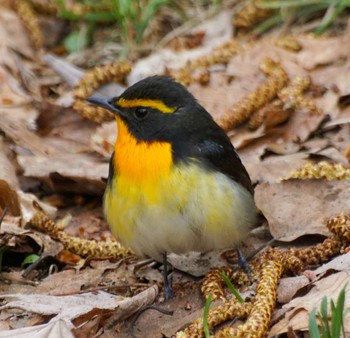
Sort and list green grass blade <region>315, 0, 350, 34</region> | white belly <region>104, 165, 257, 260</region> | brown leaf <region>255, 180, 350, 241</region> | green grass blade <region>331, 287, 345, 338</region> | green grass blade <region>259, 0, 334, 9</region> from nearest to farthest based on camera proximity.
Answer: green grass blade <region>331, 287, 345, 338</region>
white belly <region>104, 165, 257, 260</region>
brown leaf <region>255, 180, 350, 241</region>
green grass blade <region>315, 0, 350, 34</region>
green grass blade <region>259, 0, 334, 9</region>

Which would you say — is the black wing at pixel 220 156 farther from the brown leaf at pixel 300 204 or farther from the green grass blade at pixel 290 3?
the green grass blade at pixel 290 3

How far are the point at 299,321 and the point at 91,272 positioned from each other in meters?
1.83

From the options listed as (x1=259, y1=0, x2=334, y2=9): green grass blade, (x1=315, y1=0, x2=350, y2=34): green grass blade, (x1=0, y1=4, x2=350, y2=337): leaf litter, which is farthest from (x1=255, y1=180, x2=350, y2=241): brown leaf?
(x1=259, y1=0, x2=334, y2=9): green grass blade

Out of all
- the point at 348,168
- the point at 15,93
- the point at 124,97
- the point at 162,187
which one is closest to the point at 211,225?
the point at 162,187

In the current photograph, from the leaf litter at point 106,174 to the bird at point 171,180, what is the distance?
334 mm

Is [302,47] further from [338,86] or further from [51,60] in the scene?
[51,60]

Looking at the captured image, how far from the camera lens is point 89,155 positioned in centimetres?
731

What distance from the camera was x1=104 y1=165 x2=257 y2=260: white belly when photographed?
516 centimetres

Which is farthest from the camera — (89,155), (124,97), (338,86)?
(338,86)

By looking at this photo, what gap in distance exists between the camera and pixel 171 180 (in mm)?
5148

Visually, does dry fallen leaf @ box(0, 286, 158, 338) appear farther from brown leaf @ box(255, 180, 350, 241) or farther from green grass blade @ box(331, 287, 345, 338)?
green grass blade @ box(331, 287, 345, 338)

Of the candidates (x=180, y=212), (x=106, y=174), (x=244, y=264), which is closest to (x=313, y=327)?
(x=180, y=212)

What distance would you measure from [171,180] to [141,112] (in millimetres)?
584

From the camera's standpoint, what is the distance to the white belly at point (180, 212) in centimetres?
516
